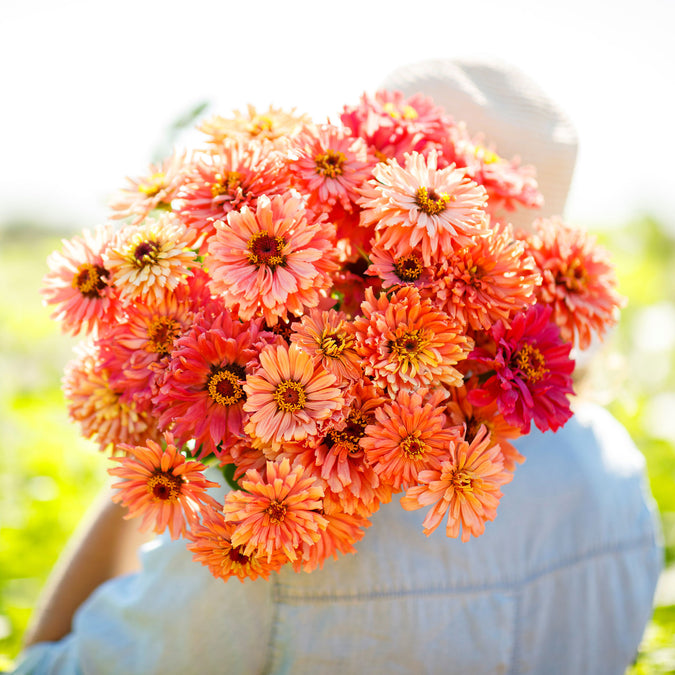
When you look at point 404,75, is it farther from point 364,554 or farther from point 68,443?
point 68,443

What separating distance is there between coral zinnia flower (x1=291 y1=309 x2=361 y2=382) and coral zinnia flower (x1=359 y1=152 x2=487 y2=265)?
0.08 m

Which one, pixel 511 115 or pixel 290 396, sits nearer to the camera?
A: pixel 290 396

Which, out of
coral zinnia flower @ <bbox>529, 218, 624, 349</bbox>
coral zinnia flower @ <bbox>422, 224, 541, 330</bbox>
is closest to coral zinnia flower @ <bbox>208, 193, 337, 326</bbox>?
coral zinnia flower @ <bbox>422, 224, 541, 330</bbox>

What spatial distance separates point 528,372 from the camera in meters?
0.51

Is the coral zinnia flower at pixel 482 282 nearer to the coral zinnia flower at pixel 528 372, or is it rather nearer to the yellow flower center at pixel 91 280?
the coral zinnia flower at pixel 528 372

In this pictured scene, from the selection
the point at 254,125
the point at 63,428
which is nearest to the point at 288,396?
the point at 254,125

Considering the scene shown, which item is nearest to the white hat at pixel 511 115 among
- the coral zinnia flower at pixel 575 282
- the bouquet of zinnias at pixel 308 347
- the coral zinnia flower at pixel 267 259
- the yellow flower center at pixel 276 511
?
the coral zinnia flower at pixel 575 282

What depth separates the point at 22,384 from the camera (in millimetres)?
2299

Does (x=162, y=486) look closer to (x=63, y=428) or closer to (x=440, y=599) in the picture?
(x=440, y=599)

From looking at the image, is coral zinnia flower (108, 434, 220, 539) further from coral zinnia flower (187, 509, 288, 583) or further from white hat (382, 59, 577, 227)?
white hat (382, 59, 577, 227)

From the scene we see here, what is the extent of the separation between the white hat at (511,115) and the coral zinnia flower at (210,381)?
1.67 ft

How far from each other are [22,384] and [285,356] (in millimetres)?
2182

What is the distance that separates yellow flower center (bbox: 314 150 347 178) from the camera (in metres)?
0.52

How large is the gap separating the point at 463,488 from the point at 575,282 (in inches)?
9.5
